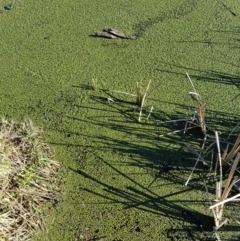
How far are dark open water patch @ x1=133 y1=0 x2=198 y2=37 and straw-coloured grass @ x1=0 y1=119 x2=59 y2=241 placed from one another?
2.71 ft

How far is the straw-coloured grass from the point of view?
1.38 meters

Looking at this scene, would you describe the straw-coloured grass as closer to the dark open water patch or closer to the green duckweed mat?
the green duckweed mat

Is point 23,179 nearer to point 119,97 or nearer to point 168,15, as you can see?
point 119,97

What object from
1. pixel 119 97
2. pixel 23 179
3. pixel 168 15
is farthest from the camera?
pixel 168 15

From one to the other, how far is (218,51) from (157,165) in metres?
0.74

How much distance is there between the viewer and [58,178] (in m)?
1.53

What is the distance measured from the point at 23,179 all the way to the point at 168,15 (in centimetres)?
121

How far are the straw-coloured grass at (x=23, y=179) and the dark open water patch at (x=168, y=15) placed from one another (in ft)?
2.71

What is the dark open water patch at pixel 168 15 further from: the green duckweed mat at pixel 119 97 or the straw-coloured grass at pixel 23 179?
the straw-coloured grass at pixel 23 179

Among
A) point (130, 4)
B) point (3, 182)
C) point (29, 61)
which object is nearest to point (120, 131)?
point (3, 182)

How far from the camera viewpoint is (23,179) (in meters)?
1.46

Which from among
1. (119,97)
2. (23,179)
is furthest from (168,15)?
(23,179)

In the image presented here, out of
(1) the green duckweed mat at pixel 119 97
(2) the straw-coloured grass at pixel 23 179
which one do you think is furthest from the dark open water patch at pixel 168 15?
(2) the straw-coloured grass at pixel 23 179

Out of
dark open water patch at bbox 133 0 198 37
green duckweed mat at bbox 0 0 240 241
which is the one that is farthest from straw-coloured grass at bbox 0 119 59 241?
dark open water patch at bbox 133 0 198 37
